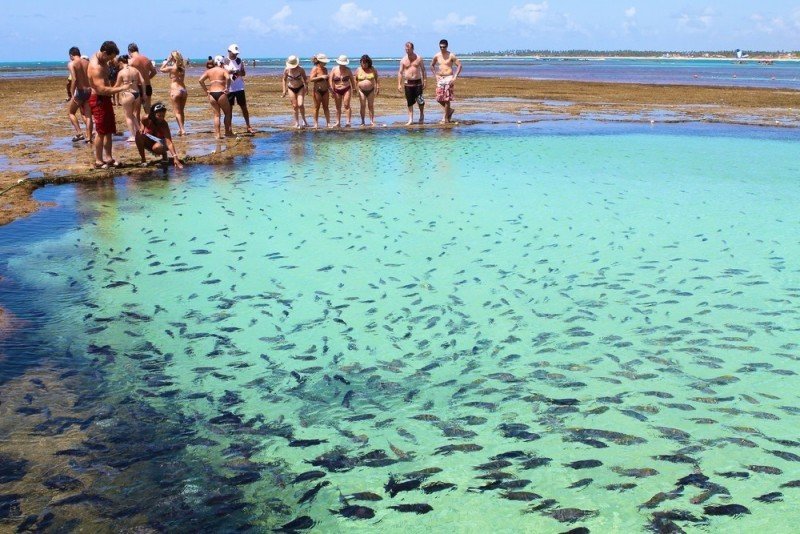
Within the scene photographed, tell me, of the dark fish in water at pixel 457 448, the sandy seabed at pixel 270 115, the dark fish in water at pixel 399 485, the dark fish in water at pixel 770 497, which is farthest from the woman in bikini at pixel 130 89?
the dark fish in water at pixel 770 497

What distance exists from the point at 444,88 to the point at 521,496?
19658 mm

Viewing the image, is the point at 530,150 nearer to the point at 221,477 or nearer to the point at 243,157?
the point at 243,157

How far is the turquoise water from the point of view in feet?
16.7

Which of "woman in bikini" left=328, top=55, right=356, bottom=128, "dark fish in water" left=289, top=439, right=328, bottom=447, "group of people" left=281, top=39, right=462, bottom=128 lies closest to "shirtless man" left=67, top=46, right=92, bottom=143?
"group of people" left=281, top=39, right=462, bottom=128

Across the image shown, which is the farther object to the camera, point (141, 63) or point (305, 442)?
point (141, 63)

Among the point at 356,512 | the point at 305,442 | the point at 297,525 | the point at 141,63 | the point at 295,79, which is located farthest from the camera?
the point at 295,79

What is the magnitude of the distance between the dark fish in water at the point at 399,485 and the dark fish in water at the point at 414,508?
0.14 metres

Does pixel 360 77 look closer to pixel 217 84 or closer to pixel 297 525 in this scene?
pixel 217 84

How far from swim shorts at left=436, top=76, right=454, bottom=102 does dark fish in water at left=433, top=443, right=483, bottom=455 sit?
1846 cm

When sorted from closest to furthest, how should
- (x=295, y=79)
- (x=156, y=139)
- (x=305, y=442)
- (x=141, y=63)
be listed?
(x=305, y=442)
(x=156, y=139)
(x=141, y=63)
(x=295, y=79)

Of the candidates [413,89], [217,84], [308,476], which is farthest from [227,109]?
[308,476]

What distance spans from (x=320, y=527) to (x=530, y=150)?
1722 cm

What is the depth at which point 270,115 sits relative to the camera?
1137 inches

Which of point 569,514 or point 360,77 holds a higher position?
point 360,77
